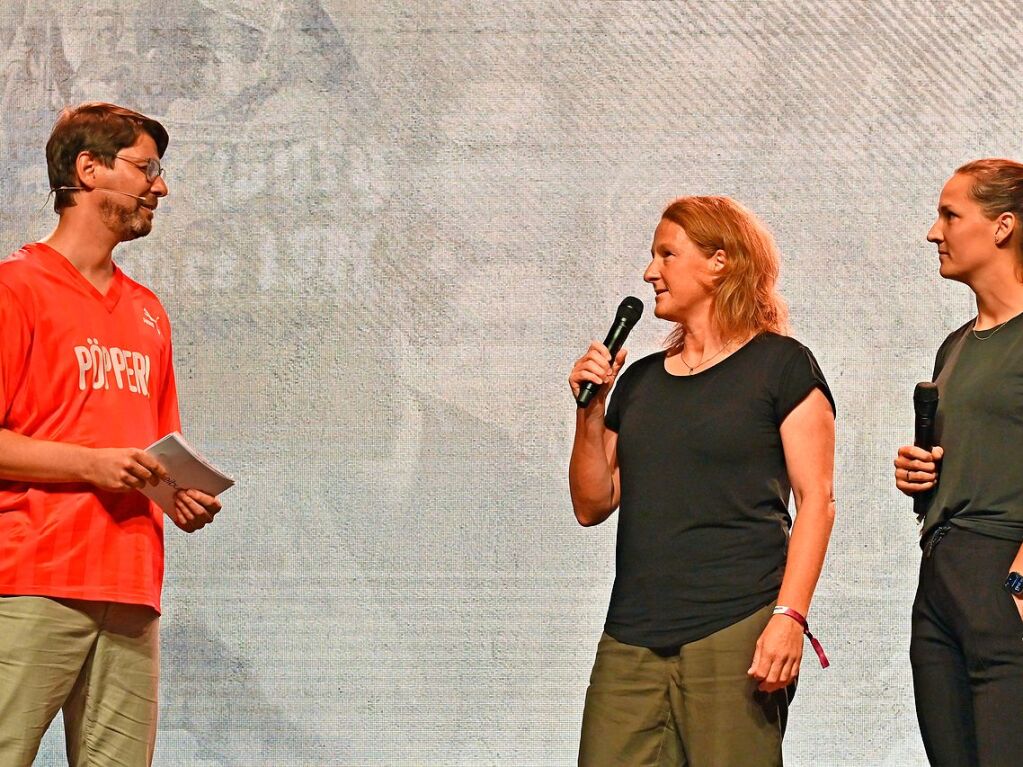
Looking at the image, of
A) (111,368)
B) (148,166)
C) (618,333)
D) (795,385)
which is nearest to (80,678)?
(111,368)

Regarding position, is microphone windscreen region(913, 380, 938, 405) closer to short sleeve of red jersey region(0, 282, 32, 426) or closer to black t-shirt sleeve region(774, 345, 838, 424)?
black t-shirt sleeve region(774, 345, 838, 424)

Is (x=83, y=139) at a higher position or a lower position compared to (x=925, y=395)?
higher

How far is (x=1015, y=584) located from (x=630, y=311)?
2.47 feet

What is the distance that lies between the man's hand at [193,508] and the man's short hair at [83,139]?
55 centimetres

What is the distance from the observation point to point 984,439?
193 centimetres

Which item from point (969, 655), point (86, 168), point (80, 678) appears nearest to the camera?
point (969, 655)

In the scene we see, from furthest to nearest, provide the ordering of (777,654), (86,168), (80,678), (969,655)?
(86,168) < (80,678) < (969,655) < (777,654)

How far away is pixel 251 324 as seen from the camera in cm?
325

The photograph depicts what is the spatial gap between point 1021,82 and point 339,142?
186 cm

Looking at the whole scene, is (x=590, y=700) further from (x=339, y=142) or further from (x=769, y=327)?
(x=339, y=142)

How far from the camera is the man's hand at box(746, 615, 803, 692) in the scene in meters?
1.77

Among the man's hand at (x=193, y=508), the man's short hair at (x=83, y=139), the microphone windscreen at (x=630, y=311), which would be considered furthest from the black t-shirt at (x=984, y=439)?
the man's short hair at (x=83, y=139)

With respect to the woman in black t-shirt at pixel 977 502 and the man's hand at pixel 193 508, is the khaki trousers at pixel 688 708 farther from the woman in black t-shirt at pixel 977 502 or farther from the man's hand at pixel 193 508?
the man's hand at pixel 193 508

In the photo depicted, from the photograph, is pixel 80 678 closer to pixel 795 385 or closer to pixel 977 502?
pixel 795 385
